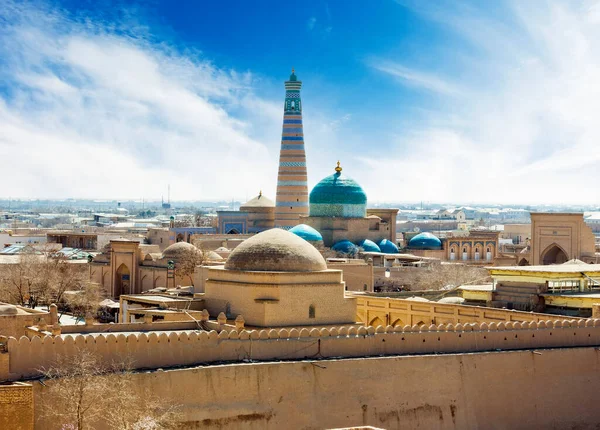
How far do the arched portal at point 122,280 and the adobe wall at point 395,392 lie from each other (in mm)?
24725

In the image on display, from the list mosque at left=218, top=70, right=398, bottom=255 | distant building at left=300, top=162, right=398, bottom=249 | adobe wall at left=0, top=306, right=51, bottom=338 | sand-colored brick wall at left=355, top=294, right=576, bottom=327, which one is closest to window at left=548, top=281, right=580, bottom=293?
sand-colored brick wall at left=355, top=294, right=576, bottom=327

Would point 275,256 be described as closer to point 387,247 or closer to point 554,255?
point 554,255

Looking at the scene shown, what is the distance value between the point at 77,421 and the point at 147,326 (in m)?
4.88

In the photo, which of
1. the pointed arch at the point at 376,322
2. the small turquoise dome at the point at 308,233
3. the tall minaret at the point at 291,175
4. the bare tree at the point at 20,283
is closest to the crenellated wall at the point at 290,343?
the pointed arch at the point at 376,322

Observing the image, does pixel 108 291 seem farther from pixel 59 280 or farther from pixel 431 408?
pixel 431 408

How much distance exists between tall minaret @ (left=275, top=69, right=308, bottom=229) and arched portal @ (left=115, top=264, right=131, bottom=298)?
18110 millimetres

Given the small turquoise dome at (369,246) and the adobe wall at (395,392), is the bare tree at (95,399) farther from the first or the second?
the small turquoise dome at (369,246)

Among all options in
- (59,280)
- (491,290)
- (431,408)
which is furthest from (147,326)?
A: (59,280)

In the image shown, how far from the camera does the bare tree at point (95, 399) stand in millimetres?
19094

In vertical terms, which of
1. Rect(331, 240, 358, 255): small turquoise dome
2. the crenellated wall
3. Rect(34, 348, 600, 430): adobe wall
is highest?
Rect(331, 240, 358, 255): small turquoise dome

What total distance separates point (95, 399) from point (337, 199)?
37.6 metres

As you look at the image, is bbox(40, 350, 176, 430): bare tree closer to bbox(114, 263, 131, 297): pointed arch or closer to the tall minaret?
bbox(114, 263, 131, 297): pointed arch

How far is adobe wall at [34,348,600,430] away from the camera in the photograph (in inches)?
837

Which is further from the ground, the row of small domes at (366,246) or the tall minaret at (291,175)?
the tall minaret at (291,175)
